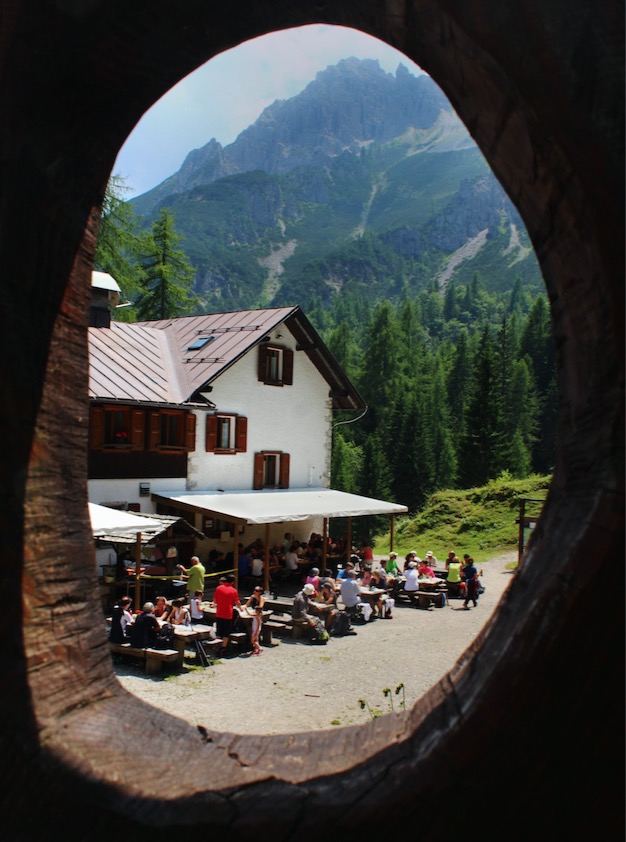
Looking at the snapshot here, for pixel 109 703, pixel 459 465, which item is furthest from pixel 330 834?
pixel 459 465

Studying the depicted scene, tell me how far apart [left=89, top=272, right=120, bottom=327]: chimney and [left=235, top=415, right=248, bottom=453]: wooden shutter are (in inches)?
178

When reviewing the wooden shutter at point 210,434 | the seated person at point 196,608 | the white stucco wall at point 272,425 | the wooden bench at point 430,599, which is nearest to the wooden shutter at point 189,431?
the white stucco wall at point 272,425

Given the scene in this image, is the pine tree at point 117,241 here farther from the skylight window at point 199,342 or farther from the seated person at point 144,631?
the seated person at point 144,631

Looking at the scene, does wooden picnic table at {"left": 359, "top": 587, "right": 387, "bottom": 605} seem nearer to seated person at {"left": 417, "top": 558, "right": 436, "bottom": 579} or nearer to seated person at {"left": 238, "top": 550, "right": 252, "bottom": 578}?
seated person at {"left": 417, "top": 558, "right": 436, "bottom": 579}

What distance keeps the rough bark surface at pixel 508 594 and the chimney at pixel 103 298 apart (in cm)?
1974

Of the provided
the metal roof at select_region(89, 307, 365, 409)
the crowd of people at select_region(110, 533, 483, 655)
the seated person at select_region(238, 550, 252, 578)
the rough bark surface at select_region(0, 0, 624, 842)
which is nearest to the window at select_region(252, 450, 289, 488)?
the crowd of people at select_region(110, 533, 483, 655)

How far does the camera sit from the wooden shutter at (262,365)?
23.3 metres

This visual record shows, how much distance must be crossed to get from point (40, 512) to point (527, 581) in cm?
79

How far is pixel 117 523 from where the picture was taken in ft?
43.1

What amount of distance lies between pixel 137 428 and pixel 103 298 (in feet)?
13.7

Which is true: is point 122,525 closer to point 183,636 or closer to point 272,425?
point 183,636

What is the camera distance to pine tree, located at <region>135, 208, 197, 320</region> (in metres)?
42.4

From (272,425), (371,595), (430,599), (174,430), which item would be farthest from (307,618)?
(272,425)

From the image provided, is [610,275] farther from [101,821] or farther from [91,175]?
[101,821]
